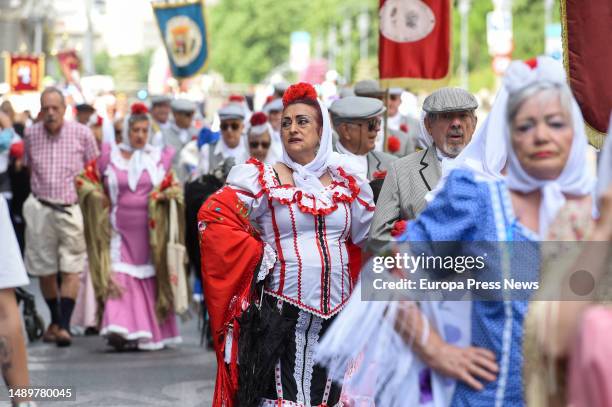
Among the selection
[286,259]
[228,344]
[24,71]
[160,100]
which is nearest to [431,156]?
[286,259]

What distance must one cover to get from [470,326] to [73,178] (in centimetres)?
898

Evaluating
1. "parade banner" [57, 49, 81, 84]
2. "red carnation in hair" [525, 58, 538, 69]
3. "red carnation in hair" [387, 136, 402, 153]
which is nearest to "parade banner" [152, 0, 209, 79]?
"red carnation in hair" [387, 136, 402, 153]

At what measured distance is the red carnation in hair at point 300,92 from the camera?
22.5ft

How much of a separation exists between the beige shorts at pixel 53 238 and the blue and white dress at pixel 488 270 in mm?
8695

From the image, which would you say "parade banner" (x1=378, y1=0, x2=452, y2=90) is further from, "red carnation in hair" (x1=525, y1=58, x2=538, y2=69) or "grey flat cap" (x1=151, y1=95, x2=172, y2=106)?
"grey flat cap" (x1=151, y1=95, x2=172, y2=106)

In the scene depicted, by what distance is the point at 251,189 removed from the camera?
22.1 feet

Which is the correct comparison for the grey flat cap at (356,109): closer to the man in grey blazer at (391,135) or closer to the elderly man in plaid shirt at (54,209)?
the man in grey blazer at (391,135)

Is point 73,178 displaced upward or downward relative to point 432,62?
downward

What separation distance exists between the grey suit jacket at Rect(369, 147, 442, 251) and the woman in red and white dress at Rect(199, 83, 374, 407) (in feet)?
0.34

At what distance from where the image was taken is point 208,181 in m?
11.5

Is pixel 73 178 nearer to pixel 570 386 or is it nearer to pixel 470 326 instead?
pixel 470 326

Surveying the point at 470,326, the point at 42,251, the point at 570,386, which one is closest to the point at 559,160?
the point at 470,326

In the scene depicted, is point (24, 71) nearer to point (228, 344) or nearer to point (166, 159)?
point (166, 159)

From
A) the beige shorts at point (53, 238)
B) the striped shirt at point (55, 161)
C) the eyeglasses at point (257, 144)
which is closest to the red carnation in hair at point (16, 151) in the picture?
the striped shirt at point (55, 161)
